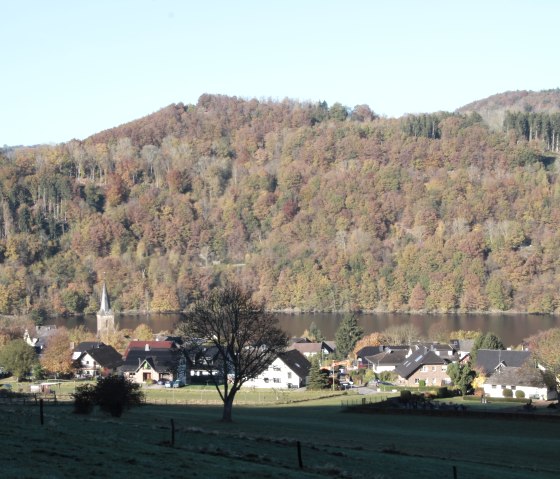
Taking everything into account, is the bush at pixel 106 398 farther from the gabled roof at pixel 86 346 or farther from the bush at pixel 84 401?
the gabled roof at pixel 86 346

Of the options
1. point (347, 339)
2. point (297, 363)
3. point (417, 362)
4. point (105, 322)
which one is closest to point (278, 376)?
point (297, 363)

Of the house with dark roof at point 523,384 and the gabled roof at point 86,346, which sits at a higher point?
the gabled roof at point 86,346

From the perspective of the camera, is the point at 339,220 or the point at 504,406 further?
the point at 339,220

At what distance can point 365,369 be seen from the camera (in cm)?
7325

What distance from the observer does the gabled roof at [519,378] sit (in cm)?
5528

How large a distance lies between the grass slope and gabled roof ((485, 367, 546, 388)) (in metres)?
17.1

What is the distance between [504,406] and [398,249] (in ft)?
443

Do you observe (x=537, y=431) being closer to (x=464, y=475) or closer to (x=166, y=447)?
(x=464, y=475)

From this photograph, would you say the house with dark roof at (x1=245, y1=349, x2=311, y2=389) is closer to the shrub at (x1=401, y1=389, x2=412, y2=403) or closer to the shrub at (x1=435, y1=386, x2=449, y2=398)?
the shrub at (x1=435, y1=386, x2=449, y2=398)

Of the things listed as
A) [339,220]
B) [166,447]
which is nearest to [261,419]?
[166,447]

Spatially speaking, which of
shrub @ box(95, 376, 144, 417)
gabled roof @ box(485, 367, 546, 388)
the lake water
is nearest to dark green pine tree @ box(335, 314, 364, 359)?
the lake water

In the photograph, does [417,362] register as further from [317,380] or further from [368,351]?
[368,351]

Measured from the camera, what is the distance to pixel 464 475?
22156mm

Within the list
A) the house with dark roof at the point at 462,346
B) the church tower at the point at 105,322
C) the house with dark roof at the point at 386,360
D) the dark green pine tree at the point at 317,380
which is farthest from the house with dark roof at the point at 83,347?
the house with dark roof at the point at 462,346
